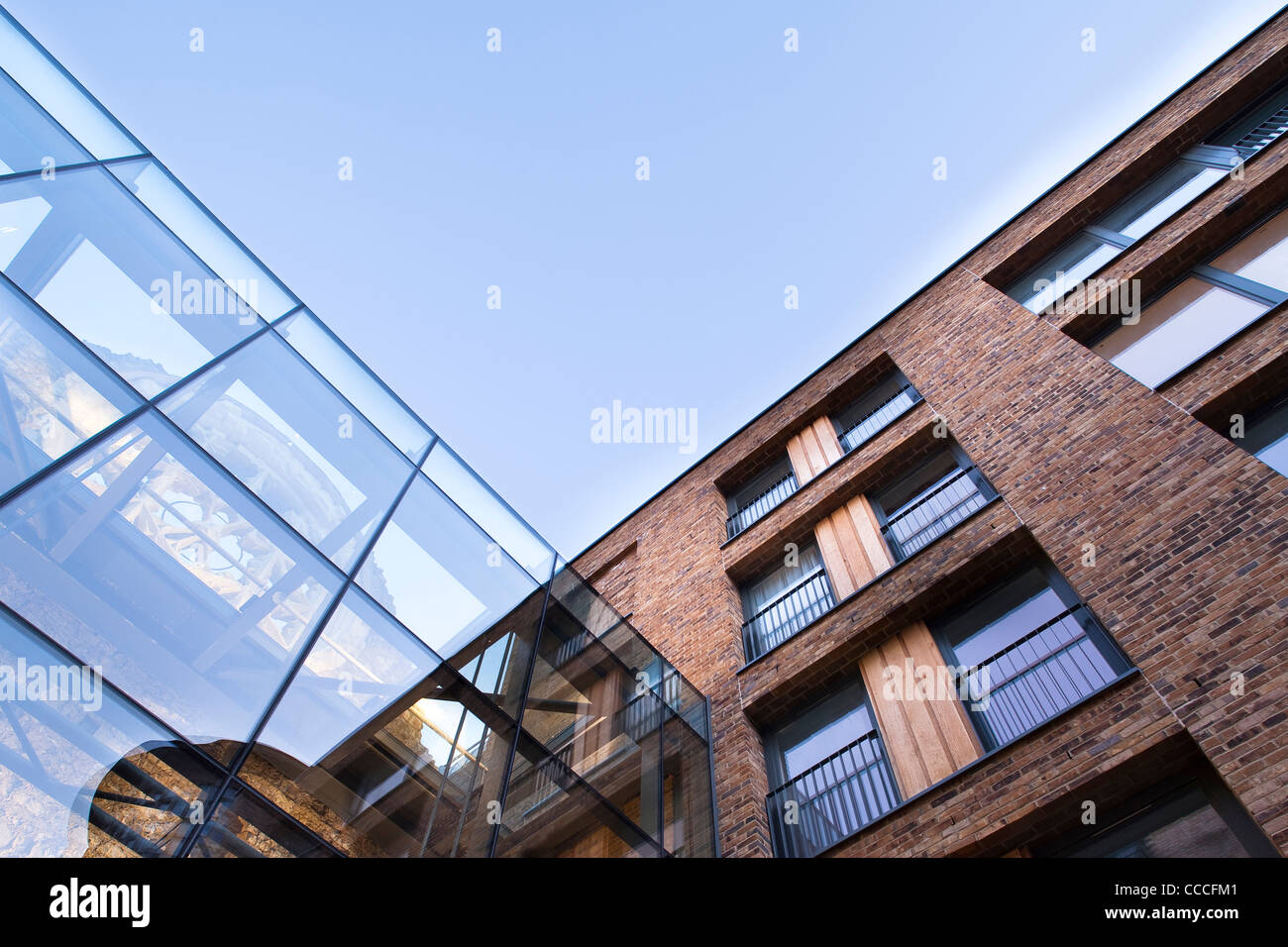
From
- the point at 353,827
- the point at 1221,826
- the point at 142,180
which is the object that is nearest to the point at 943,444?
the point at 1221,826

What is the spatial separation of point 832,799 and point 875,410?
28.4ft

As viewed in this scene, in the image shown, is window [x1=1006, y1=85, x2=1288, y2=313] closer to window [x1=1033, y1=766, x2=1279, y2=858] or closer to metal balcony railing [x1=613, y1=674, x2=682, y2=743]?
window [x1=1033, y1=766, x2=1279, y2=858]

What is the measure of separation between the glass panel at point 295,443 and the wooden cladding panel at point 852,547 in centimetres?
707

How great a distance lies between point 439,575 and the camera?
31.1 ft

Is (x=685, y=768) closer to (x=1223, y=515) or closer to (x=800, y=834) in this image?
(x=800, y=834)

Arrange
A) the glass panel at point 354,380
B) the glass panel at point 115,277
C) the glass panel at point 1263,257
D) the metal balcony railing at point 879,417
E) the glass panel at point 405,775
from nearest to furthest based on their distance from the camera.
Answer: the glass panel at point 405,775
the glass panel at point 115,277
the glass panel at point 354,380
the glass panel at point 1263,257
the metal balcony railing at point 879,417

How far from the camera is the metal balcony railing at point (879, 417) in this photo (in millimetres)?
15922

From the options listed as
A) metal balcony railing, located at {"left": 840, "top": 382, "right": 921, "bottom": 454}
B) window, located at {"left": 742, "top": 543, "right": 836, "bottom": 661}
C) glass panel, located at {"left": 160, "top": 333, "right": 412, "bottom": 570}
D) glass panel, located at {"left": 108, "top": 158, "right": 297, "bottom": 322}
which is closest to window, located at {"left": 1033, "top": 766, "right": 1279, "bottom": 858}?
window, located at {"left": 742, "top": 543, "right": 836, "bottom": 661}

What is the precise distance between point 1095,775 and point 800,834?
3.65m

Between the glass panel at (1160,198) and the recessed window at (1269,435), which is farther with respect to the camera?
the glass panel at (1160,198)

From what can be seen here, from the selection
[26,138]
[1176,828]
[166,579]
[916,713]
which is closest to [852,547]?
Result: [916,713]
